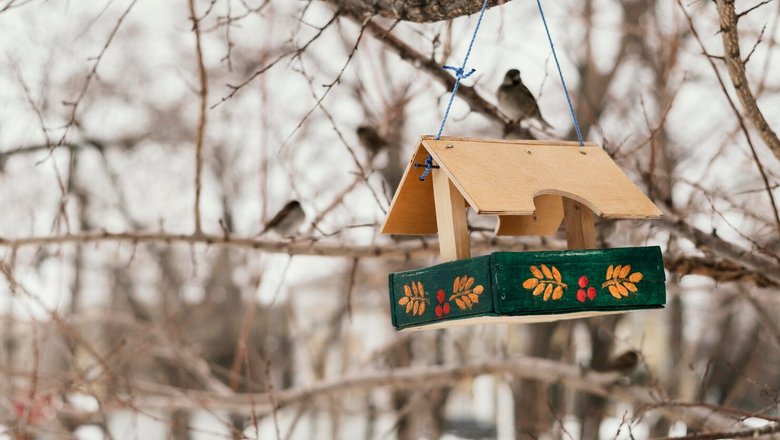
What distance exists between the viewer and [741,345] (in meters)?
13.6

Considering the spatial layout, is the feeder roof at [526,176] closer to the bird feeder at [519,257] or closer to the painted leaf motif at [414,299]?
the bird feeder at [519,257]

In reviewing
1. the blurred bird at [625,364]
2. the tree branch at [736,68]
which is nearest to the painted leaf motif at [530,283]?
the tree branch at [736,68]

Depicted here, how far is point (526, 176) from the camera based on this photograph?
2324 mm

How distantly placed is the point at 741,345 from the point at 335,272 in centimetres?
718

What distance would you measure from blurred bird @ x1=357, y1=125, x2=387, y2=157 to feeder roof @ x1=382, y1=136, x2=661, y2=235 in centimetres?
193

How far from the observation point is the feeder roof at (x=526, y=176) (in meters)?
2.21

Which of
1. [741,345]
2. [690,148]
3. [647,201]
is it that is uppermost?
[690,148]

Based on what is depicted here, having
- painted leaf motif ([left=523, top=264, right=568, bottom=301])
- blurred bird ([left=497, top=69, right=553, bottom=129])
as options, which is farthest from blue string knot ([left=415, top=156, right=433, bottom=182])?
blurred bird ([left=497, top=69, right=553, bottom=129])

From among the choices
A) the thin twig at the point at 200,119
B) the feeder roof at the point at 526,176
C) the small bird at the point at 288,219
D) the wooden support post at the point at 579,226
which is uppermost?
the thin twig at the point at 200,119

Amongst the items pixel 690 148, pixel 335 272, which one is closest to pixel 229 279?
pixel 335 272

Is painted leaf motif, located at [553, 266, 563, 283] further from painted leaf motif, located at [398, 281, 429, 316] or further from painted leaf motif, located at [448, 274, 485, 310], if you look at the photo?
painted leaf motif, located at [398, 281, 429, 316]

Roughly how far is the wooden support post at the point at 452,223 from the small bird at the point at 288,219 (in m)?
2.20

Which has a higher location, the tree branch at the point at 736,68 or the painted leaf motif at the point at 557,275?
the tree branch at the point at 736,68

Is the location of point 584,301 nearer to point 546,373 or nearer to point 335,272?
point 546,373
